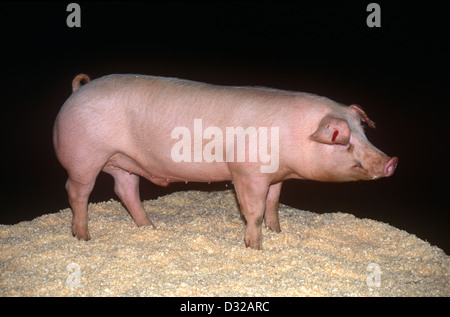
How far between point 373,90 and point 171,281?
355 cm

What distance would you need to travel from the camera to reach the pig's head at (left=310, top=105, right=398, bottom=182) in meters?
3.86

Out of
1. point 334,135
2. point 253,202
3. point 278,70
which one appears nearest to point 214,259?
point 253,202

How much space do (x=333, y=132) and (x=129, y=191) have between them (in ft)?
6.81

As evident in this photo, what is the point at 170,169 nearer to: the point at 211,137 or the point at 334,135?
the point at 211,137

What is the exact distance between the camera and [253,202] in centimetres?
418

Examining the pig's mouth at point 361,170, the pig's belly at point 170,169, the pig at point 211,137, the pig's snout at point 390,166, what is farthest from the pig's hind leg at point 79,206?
the pig's snout at point 390,166

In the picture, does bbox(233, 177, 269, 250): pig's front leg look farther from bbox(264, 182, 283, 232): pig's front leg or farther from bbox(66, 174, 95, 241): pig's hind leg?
bbox(66, 174, 95, 241): pig's hind leg

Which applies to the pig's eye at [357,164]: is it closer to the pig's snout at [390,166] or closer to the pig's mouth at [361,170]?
the pig's mouth at [361,170]

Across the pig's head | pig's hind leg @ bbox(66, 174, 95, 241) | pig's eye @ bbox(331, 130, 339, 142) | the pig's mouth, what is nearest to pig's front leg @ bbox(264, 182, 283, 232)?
the pig's head

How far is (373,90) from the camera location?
5977 mm

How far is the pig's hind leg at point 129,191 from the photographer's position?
16.3 feet

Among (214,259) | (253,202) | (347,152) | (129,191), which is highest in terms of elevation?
(347,152)

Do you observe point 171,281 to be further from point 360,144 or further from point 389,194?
point 389,194

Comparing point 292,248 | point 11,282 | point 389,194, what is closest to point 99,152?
point 11,282
